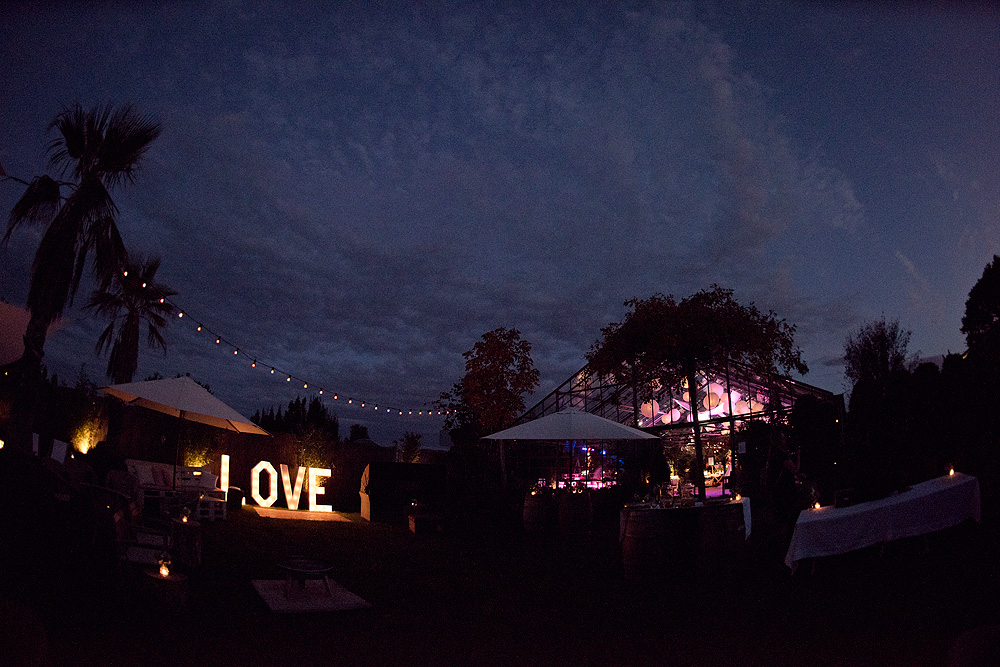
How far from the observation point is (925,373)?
9227mm

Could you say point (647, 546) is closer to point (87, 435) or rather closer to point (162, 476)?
point (162, 476)

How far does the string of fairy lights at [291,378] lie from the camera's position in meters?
14.4

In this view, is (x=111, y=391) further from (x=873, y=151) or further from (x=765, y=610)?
(x=873, y=151)

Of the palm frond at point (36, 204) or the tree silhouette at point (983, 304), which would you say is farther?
the tree silhouette at point (983, 304)

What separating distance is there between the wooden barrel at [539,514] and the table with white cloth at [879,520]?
17.9 feet

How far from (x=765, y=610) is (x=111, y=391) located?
8.11 meters

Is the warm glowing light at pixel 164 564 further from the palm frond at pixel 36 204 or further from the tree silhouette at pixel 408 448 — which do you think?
the tree silhouette at pixel 408 448

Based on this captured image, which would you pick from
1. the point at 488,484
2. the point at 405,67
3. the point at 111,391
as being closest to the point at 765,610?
the point at 405,67

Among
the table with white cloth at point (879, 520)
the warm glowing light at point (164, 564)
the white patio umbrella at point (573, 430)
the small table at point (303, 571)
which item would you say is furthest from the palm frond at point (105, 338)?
the table with white cloth at point (879, 520)

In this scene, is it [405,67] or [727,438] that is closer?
[405,67]

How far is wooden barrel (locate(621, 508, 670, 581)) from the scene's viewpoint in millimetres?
6238

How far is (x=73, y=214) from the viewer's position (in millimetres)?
7637

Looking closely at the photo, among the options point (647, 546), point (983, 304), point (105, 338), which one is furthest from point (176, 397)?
point (983, 304)

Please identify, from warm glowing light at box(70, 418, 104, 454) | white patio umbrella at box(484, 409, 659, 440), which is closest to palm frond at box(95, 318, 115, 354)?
warm glowing light at box(70, 418, 104, 454)
